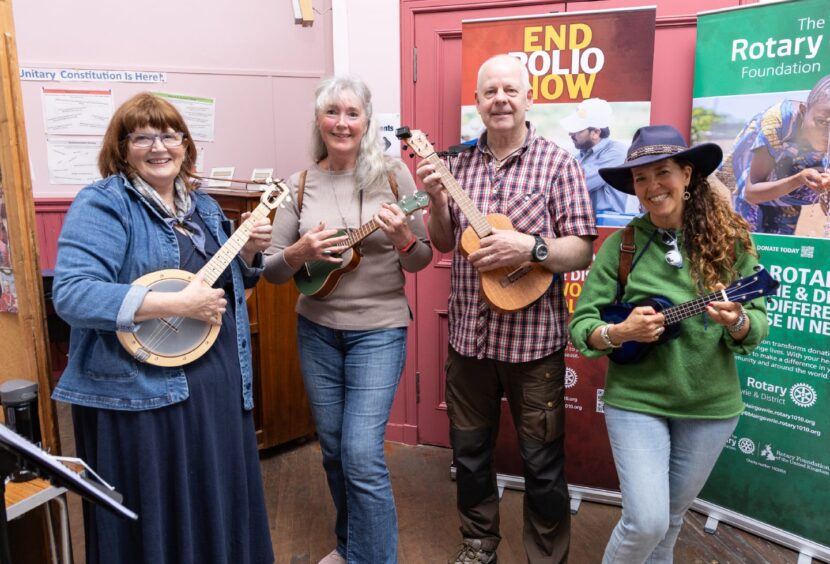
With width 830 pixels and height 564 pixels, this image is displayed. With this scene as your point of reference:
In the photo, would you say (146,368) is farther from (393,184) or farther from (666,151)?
(666,151)

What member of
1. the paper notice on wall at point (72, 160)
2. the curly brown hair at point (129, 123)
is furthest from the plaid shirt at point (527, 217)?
the paper notice on wall at point (72, 160)

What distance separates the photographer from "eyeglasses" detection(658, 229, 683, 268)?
5.60 ft

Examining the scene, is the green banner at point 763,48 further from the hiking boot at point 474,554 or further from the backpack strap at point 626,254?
the hiking boot at point 474,554

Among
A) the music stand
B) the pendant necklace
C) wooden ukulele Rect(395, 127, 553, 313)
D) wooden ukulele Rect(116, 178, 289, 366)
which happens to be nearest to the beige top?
the pendant necklace

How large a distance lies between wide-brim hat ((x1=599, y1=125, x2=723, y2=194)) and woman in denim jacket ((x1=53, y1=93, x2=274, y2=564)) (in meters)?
1.23

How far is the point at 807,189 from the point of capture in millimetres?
2221

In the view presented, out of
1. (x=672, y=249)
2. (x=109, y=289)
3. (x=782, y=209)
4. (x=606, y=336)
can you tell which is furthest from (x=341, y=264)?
(x=782, y=209)

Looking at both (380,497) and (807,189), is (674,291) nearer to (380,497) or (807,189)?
(807,189)

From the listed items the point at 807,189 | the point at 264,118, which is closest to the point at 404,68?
the point at 264,118

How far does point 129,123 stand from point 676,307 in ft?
5.11

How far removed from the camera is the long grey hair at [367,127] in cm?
195

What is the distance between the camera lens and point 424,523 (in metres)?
2.65

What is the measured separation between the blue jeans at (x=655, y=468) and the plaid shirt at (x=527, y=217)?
396 mm

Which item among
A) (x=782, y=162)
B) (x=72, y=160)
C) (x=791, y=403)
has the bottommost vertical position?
(x=791, y=403)
